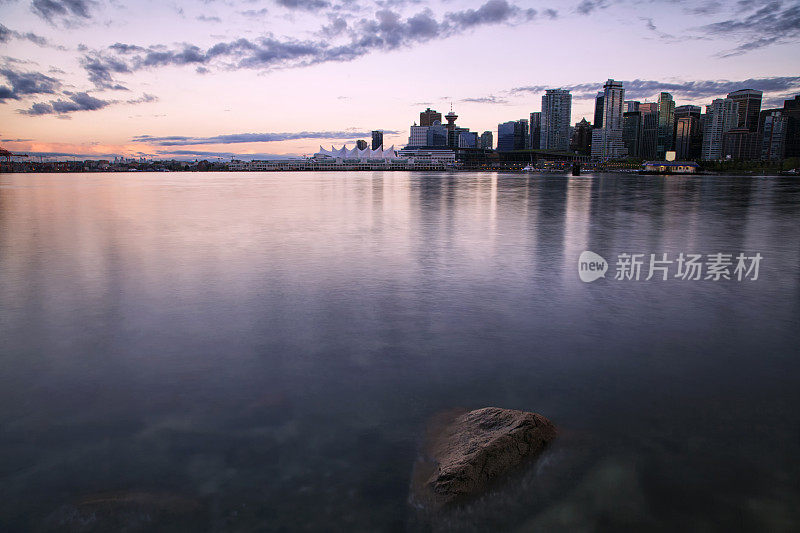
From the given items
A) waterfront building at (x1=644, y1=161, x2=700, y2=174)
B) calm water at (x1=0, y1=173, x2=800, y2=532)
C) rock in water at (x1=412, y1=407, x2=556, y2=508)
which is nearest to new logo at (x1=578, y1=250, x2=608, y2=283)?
calm water at (x1=0, y1=173, x2=800, y2=532)

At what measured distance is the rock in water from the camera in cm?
471

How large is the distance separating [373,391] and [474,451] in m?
1.95

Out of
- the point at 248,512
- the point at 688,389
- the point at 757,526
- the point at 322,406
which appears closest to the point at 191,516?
the point at 248,512

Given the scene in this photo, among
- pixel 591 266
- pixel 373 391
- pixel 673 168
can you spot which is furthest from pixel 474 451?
pixel 673 168

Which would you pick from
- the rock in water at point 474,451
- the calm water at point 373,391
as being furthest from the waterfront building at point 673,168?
Result: the rock in water at point 474,451

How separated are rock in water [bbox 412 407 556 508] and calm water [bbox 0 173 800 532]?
173 mm

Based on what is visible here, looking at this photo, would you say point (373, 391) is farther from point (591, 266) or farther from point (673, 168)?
point (673, 168)

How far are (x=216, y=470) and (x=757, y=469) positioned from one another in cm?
539

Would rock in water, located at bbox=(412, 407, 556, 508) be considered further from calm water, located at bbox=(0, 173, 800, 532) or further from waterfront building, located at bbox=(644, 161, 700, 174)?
waterfront building, located at bbox=(644, 161, 700, 174)

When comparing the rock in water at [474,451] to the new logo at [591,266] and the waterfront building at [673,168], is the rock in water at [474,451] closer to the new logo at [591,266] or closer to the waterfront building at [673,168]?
the new logo at [591,266]

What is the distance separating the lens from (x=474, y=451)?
498 cm

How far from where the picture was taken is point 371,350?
795cm

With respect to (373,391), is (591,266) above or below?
above

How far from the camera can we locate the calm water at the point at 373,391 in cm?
460
